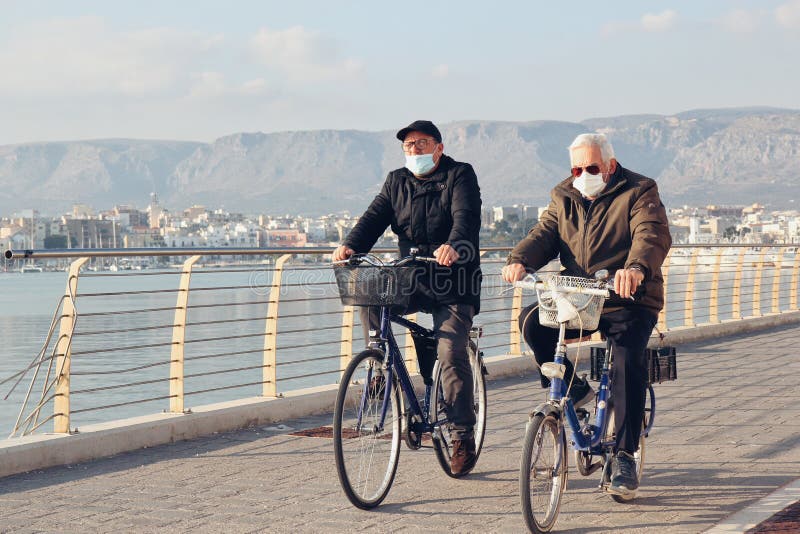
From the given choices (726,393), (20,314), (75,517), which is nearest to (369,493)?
(75,517)

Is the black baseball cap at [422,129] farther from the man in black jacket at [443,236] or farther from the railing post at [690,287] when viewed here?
the railing post at [690,287]

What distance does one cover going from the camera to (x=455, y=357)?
5.74 m

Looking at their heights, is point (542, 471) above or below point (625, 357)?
below

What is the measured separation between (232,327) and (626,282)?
60.1 metres

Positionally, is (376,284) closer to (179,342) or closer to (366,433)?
(366,433)

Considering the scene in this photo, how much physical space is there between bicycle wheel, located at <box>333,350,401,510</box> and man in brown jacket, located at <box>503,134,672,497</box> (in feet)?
2.29

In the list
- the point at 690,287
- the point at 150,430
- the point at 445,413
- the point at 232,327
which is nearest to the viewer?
the point at 445,413

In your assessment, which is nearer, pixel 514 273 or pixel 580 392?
pixel 514 273

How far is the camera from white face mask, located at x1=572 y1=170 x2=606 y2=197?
5191 mm

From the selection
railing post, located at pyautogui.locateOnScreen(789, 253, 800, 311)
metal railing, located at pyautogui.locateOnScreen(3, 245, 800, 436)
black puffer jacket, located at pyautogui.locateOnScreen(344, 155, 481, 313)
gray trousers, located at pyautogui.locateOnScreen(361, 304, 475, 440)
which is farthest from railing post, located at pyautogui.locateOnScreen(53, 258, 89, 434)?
railing post, located at pyautogui.locateOnScreen(789, 253, 800, 311)

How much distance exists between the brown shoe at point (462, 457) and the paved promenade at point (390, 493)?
70 millimetres

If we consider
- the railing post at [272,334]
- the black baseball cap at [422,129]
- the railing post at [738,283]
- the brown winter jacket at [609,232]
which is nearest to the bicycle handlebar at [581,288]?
the brown winter jacket at [609,232]

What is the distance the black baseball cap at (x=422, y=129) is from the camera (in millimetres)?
5762

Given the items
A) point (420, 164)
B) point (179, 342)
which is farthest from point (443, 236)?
point (179, 342)
